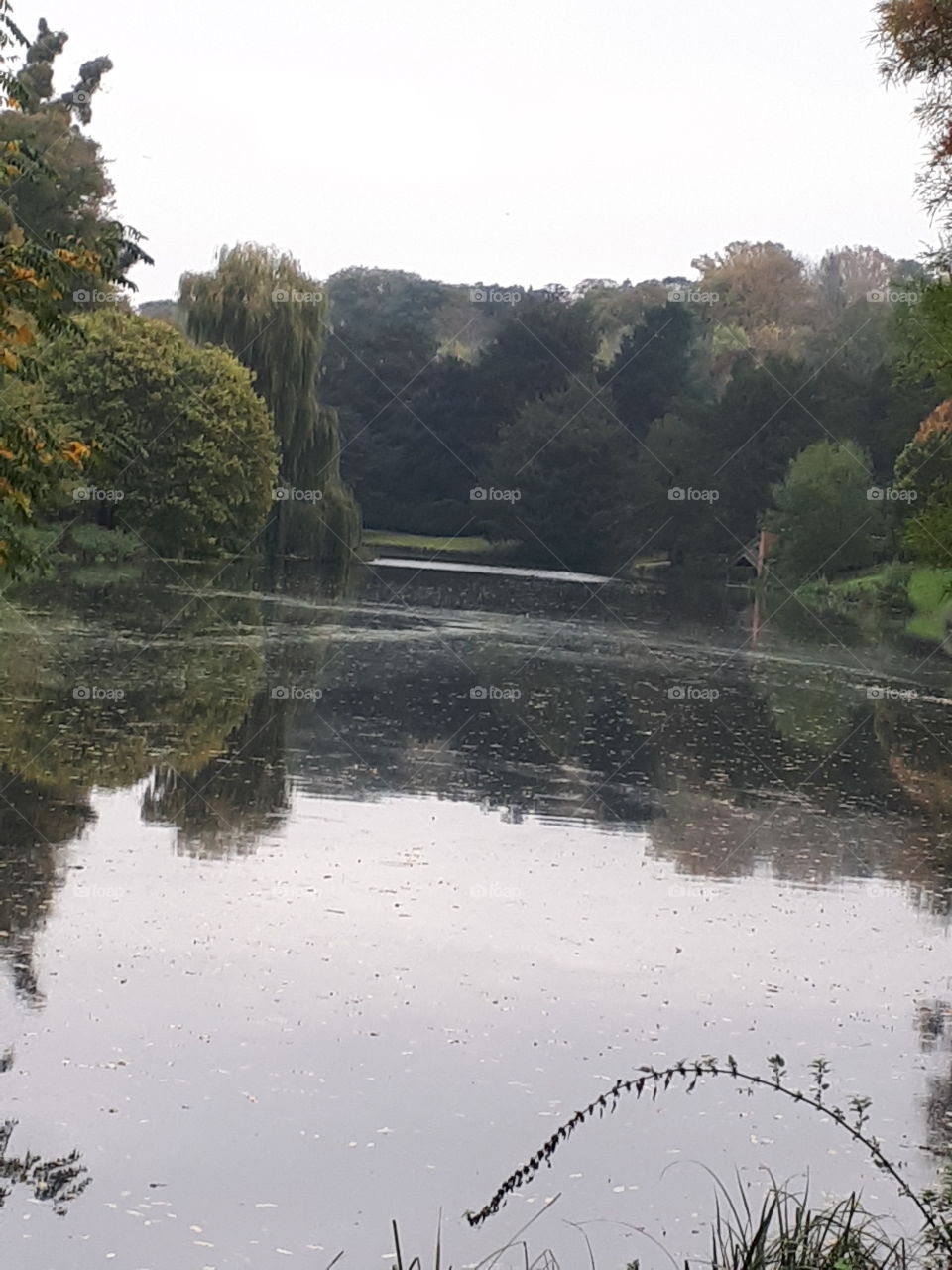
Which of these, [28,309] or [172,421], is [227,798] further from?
[172,421]

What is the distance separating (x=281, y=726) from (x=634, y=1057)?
456 inches

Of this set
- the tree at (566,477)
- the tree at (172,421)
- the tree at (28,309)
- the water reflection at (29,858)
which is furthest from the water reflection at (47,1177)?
the tree at (566,477)

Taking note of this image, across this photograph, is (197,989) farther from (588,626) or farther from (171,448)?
(171,448)

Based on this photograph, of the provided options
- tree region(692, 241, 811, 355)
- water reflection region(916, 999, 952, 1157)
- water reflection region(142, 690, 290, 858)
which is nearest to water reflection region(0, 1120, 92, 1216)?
water reflection region(916, 999, 952, 1157)

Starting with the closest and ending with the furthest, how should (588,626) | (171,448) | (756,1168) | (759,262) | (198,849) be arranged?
1. (756,1168)
2. (198,849)
3. (588,626)
4. (171,448)
5. (759,262)

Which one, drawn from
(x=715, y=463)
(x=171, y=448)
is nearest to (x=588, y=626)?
(x=171, y=448)

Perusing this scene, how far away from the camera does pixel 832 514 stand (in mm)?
66125

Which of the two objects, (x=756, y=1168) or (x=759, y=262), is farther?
(x=759, y=262)

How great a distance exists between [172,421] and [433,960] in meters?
45.9

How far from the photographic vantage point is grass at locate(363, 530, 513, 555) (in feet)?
299

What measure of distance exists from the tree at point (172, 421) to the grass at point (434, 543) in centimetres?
3440

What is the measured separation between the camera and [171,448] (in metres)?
53.8

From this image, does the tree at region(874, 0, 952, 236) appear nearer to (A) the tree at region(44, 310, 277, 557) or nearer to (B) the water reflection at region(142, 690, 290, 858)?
(B) the water reflection at region(142, 690, 290, 858)

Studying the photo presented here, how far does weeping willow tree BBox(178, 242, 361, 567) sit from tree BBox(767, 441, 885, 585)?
17.8 m
